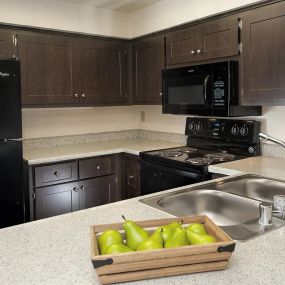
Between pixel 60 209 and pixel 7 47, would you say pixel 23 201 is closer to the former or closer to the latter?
pixel 60 209

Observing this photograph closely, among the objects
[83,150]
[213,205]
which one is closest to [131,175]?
[83,150]

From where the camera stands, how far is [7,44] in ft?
8.91

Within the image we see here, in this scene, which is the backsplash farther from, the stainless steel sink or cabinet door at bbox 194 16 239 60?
the stainless steel sink

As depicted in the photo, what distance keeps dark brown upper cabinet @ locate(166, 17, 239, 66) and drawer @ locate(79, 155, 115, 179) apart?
104 cm

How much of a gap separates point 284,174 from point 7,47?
229 cm

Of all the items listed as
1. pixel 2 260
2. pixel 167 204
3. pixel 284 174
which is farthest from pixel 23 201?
pixel 284 174

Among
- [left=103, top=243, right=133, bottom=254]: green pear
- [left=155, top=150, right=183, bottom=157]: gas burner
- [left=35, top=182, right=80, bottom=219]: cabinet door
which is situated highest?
[left=155, top=150, right=183, bottom=157]: gas burner

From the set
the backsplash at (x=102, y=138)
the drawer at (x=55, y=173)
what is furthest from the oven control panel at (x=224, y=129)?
the drawer at (x=55, y=173)

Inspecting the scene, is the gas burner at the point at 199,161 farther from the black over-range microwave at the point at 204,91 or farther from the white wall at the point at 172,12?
the white wall at the point at 172,12

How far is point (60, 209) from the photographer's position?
2.80 meters

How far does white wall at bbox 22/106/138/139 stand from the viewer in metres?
3.23

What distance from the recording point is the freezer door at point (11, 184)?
242 cm

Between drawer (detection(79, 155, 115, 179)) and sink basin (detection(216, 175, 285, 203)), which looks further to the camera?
drawer (detection(79, 155, 115, 179))

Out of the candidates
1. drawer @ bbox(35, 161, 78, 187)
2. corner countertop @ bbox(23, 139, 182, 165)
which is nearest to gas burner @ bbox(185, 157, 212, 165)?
corner countertop @ bbox(23, 139, 182, 165)
